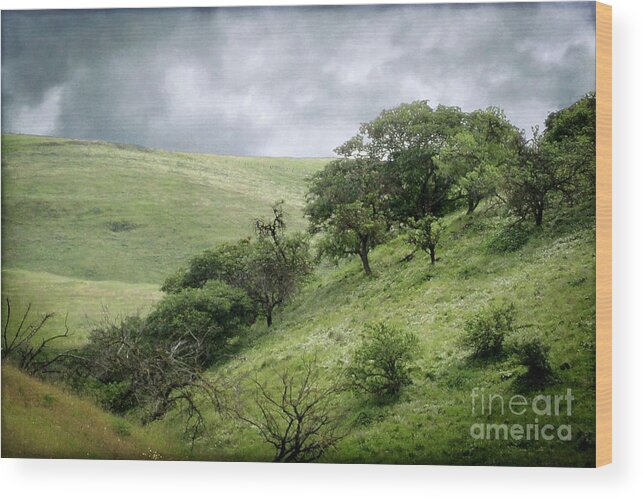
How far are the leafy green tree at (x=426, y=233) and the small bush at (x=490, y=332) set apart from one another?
51.2 inches

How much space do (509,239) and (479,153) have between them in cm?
125

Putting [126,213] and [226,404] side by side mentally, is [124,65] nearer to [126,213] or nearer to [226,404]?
[126,213]

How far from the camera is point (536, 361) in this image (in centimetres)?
1042

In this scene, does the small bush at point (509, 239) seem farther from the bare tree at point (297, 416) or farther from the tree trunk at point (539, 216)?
the bare tree at point (297, 416)

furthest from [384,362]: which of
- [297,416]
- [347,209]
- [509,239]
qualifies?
[509,239]

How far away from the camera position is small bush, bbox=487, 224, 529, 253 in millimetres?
11367

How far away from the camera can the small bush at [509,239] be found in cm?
1137

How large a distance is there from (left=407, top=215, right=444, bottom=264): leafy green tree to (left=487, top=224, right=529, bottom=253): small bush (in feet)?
2.43

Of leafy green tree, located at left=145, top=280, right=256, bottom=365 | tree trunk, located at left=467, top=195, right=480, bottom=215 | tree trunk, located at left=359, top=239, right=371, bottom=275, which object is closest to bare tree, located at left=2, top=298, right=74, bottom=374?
leafy green tree, located at left=145, top=280, right=256, bottom=365

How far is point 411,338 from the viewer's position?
10969 millimetres

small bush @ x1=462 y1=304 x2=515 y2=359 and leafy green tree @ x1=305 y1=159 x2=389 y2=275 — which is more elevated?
leafy green tree @ x1=305 y1=159 x2=389 y2=275

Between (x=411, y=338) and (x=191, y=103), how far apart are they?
439 centimetres

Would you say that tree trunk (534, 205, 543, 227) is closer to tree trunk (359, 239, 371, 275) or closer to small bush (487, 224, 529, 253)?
small bush (487, 224, 529, 253)

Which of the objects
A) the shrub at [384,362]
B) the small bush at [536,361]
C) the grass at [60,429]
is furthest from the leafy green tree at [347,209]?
the grass at [60,429]
